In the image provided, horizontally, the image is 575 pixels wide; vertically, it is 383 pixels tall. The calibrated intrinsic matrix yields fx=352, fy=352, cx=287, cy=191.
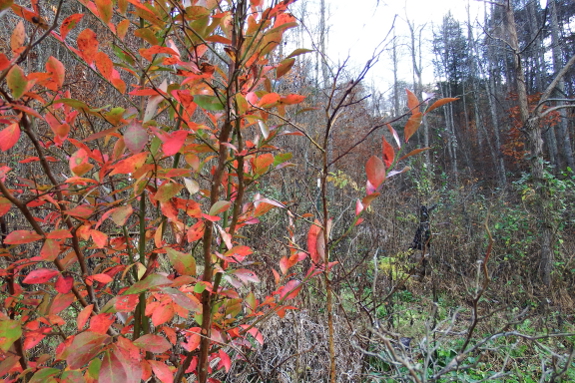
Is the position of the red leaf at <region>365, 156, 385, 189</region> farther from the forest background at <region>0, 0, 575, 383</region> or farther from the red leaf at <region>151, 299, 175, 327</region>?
the red leaf at <region>151, 299, 175, 327</region>

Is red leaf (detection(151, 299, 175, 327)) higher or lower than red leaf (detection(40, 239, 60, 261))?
lower

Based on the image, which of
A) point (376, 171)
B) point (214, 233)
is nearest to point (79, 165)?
point (376, 171)

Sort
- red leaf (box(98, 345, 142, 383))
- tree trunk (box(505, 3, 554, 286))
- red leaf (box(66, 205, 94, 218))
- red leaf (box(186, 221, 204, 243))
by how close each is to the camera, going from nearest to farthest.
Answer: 1. red leaf (box(98, 345, 142, 383))
2. red leaf (box(66, 205, 94, 218))
3. red leaf (box(186, 221, 204, 243))
4. tree trunk (box(505, 3, 554, 286))

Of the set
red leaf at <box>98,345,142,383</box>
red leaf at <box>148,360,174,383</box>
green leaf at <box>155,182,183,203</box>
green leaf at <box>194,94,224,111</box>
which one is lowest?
red leaf at <box>148,360,174,383</box>

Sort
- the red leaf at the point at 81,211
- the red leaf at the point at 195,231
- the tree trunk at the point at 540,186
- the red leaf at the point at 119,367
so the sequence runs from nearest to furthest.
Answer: the red leaf at the point at 119,367 → the red leaf at the point at 81,211 → the red leaf at the point at 195,231 → the tree trunk at the point at 540,186

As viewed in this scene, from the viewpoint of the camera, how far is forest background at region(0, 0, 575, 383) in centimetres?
73

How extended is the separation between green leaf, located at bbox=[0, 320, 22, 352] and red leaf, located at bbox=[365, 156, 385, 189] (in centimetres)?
78

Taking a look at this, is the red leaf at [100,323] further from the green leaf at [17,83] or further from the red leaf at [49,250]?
the green leaf at [17,83]

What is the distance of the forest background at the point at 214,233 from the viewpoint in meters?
0.73

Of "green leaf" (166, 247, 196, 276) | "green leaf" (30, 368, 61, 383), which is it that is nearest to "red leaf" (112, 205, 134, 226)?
"green leaf" (166, 247, 196, 276)

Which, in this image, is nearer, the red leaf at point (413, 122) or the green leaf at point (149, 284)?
the green leaf at point (149, 284)

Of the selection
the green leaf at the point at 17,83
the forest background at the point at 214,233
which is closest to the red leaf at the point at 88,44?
the forest background at the point at 214,233

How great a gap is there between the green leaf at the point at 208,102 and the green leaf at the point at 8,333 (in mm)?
593

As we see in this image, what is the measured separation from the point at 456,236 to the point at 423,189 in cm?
85
